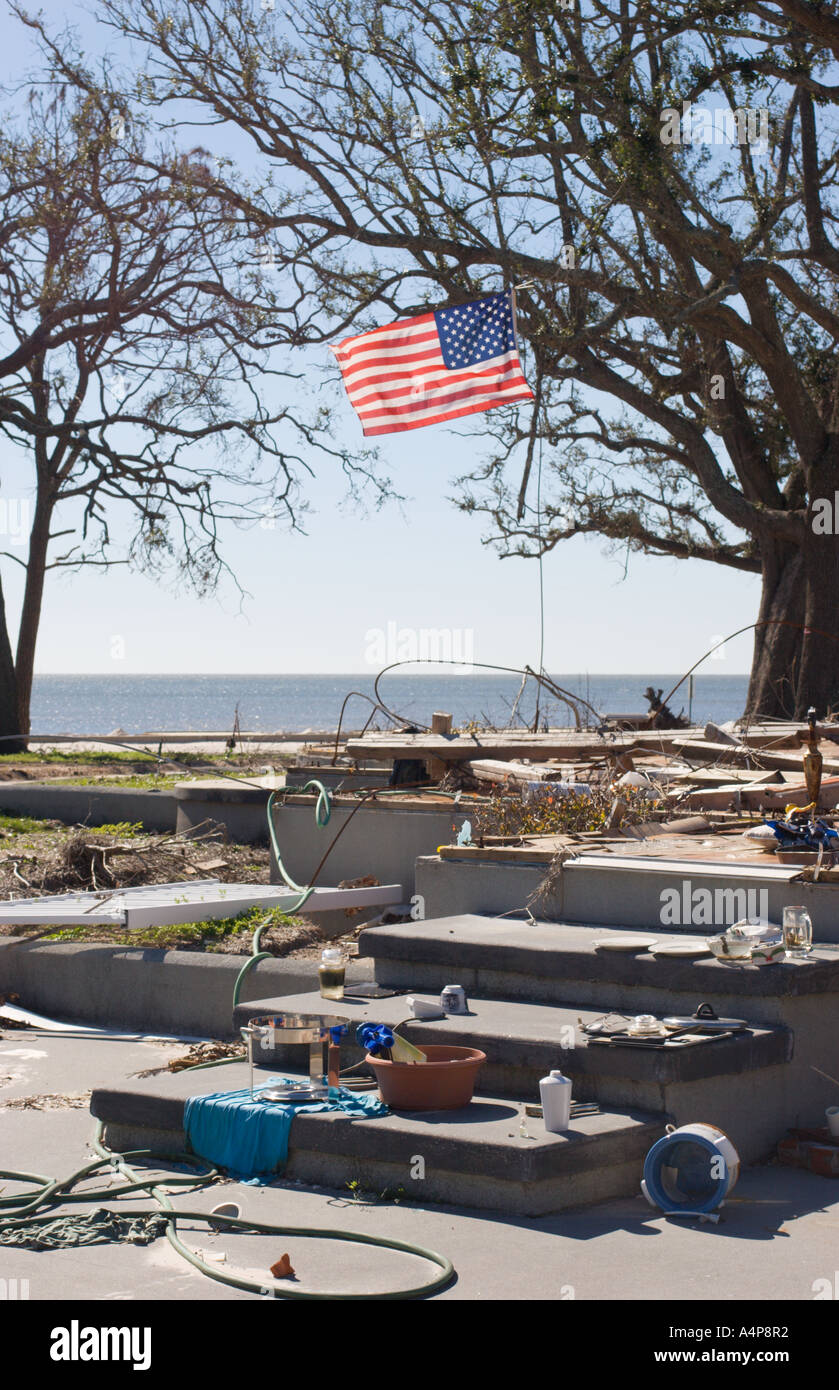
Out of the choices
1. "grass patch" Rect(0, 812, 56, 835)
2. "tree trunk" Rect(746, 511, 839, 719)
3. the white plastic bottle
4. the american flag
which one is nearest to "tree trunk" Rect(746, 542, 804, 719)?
"tree trunk" Rect(746, 511, 839, 719)

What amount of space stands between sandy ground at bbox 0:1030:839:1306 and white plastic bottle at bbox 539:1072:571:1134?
32cm

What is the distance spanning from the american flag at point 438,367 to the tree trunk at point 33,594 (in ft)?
48.0

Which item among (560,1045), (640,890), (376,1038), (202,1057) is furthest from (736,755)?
(376,1038)

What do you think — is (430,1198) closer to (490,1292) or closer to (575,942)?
(490,1292)

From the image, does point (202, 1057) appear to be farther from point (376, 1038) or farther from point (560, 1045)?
point (560, 1045)

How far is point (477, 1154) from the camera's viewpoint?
4930 mm

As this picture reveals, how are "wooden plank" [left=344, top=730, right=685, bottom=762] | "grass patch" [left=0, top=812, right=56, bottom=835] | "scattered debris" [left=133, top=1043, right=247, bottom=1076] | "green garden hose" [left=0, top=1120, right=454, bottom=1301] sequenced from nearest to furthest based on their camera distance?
"green garden hose" [left=0, top=1120, right=454, bottom=1301]
"scattered debris" [left=133, top=1043, right=247, bottom=1076]
"wooden plank" [left=344, top=730, right=685, bottom=762]
"grass patch" [left=0, top=812, right=56, bottom=835]

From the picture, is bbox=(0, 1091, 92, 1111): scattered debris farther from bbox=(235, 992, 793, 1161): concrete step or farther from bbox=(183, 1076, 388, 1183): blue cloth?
bbox=(183, 1076, 388, 1183): blue cloth

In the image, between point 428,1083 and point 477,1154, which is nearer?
point 477,1154

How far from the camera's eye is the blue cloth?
541 centimetres

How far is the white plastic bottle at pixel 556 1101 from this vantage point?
507cm

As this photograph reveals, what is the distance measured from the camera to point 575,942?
21.9 feet

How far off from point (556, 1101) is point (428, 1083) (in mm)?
573
